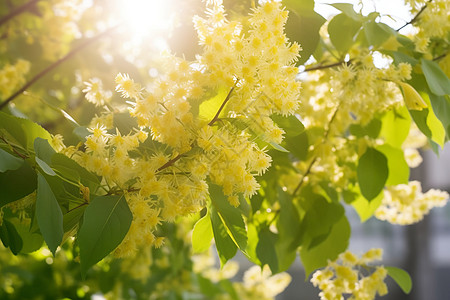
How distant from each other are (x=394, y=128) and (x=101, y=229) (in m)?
0.44

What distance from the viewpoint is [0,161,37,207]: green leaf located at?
392 millimetres

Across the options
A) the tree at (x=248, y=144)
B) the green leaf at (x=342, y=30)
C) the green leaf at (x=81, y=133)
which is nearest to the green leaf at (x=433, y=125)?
the tree at (x=248, y=144)

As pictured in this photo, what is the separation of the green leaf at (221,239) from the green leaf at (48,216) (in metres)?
0.13

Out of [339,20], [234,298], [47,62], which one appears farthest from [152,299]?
[339,20]

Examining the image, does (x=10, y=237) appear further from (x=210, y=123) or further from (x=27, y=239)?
(x=210, y=123)

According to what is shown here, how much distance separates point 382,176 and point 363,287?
0.15m

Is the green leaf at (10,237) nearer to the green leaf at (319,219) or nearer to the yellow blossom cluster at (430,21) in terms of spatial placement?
the green leaf at (319,219)

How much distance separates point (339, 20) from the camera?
1.97ft

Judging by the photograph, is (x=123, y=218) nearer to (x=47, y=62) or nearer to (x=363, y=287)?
(x=363, y=287)

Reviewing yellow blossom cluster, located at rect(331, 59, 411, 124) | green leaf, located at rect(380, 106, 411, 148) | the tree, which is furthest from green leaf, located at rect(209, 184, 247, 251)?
green leaf, located at rect(380, 106, 411, 148)

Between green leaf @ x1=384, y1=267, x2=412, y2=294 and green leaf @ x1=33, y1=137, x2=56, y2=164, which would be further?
green leaf @ x1=384, y1=267, x2=412, y2=294

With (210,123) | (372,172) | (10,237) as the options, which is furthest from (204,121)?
(372,172)

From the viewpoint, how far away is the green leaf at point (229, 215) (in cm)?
43

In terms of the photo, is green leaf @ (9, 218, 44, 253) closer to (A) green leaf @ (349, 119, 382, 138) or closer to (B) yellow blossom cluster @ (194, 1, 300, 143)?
(B) yellow blossom cluster @ (194, 1, 300, 143)
